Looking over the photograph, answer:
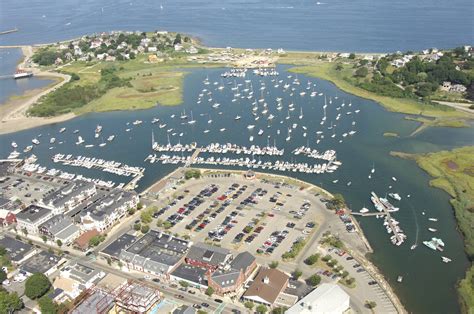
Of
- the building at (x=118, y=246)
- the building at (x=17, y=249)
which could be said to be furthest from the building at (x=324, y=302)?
the building at (x=17, y=249)

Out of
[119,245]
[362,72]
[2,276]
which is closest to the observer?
[2,276]

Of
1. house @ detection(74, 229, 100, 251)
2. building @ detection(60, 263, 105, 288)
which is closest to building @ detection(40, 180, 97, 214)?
house @ detection(74, 229, 100, 251)

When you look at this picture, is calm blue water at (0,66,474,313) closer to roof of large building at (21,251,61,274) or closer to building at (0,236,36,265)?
building at (0,236,36,265)

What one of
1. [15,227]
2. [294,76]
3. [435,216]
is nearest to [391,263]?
[435,216]

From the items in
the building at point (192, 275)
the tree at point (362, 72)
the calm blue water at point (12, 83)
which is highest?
the tree at point (362, 72)

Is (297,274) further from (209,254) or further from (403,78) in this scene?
(403,78)

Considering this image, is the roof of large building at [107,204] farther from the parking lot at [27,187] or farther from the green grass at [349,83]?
the green grass at [349,83]

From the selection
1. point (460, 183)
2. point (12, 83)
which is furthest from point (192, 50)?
point (460, 183)

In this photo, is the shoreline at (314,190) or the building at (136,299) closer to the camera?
the building at (136,299)
